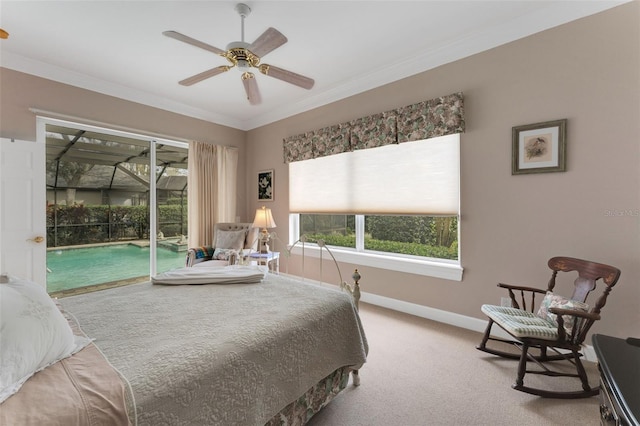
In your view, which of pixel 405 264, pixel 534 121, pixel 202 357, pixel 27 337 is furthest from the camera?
pixel 405 264

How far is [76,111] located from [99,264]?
197cm

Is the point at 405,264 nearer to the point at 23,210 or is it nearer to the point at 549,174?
the point at 549,174

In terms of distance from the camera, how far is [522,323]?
2.04 m

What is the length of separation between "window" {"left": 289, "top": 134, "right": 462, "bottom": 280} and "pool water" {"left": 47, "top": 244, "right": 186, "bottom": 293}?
2.30 meters

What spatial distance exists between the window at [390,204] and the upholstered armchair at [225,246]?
34.9 inches

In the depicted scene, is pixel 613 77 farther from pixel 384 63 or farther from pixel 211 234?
pixel 211 234

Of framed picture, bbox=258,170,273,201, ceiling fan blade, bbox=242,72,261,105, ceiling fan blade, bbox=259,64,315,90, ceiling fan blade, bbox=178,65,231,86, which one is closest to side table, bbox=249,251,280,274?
framed picture, bbox=258,170,273,201

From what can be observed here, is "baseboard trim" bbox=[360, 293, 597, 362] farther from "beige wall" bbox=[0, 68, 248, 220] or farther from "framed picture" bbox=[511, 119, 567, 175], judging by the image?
"beige wall" bbox=[0, 68, 248, 220]

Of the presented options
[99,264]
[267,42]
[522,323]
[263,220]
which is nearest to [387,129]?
[267,42]

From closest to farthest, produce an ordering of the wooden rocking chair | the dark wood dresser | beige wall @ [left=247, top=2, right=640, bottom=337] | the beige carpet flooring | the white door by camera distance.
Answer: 1. the dark wood dresser
2. the beige carpet flooring
3. the wooden rocking chair
4. beige wall @ [left=247, top=2, right=640, bottom=337]
5. the white door

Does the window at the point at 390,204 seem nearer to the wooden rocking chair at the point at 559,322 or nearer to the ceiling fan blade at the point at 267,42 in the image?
the wooden rocking chair at the point at 559,322

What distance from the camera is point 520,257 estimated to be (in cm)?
255

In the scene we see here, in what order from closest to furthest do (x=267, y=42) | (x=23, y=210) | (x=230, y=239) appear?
(x=267, y=42) < (x=23, y=210) < (x=230, y=239)

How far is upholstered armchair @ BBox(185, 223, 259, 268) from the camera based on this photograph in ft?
13.0
